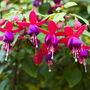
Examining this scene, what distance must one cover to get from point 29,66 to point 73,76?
34 centimetres

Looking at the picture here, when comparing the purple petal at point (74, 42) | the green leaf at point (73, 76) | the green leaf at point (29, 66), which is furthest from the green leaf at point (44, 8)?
the purple petal at point (74, 42)

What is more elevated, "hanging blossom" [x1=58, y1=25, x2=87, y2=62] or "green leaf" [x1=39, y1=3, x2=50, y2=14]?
"green leaf" [x1=39, y1=3, x2=50, y2=14]

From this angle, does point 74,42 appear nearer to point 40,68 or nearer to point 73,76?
point 73,76

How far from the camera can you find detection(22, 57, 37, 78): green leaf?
4.30 feet

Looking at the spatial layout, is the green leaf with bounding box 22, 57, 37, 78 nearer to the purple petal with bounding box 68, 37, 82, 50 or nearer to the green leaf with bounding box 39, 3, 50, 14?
the green leaf with bounding box 39, 3, 50, 14

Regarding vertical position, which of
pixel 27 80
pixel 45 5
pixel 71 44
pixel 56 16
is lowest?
pixel 27 80

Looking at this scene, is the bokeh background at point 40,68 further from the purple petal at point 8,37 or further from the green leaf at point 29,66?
the purple petal at point 8,37

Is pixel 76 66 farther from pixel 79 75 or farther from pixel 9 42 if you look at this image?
pixel 9 42

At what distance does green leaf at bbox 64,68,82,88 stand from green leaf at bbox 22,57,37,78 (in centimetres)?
25

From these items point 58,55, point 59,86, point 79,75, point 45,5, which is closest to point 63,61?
point 58,55

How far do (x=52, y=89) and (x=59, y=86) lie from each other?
0.25 ft

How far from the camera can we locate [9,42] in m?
0.84

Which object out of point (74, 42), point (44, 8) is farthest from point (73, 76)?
point (74, 42)

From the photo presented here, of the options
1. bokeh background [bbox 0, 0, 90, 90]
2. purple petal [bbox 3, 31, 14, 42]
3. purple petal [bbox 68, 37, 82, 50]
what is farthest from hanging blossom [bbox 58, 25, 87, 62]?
bokeh background [bbox 0, 0, 90, 90]
